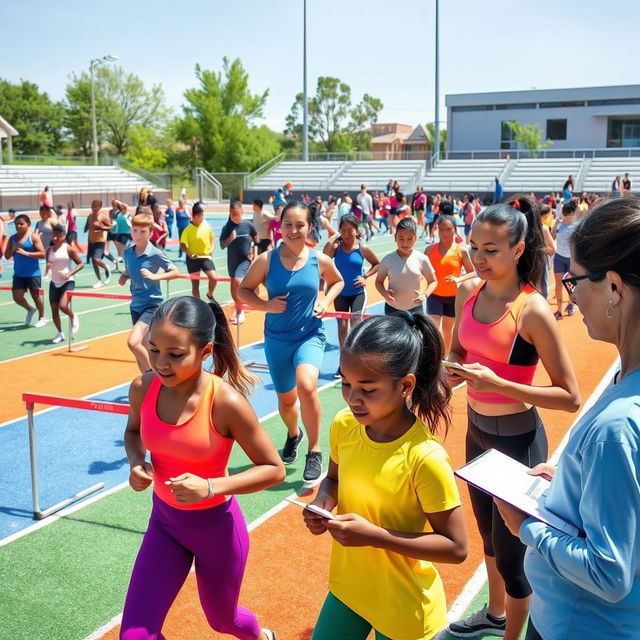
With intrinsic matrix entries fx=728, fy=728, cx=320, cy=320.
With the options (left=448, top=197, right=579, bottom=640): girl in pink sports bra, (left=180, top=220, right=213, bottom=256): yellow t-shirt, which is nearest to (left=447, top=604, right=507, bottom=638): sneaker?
(left=448, top=197, right=579, bottom=640): girl in pink sports bra

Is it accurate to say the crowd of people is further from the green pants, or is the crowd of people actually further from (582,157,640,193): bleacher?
(582,157,640,193): bleacher

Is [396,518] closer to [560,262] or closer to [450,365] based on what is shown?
[450,365]

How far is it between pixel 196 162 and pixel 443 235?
2898 inches

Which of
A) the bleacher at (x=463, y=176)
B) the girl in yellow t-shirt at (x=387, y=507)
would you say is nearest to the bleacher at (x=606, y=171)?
the bleacher at (x=463, y=176)

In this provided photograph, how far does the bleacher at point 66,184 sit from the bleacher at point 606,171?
33.6 metres

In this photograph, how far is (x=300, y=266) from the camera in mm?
6695

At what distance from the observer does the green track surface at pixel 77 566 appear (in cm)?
Answer: 447

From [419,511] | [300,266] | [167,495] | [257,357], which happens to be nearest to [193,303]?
[167,495]

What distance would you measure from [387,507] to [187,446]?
1.07m

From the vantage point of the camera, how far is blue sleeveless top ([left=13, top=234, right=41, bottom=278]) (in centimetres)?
1336

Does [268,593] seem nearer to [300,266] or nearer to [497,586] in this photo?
[497,586]

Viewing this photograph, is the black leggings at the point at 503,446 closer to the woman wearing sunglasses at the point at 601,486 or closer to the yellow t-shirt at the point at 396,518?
the yellow t-shirt at the point at 396,518

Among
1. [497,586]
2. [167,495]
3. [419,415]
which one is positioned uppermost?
[419,415]

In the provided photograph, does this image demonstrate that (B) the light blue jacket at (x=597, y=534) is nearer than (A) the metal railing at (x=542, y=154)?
Yes
